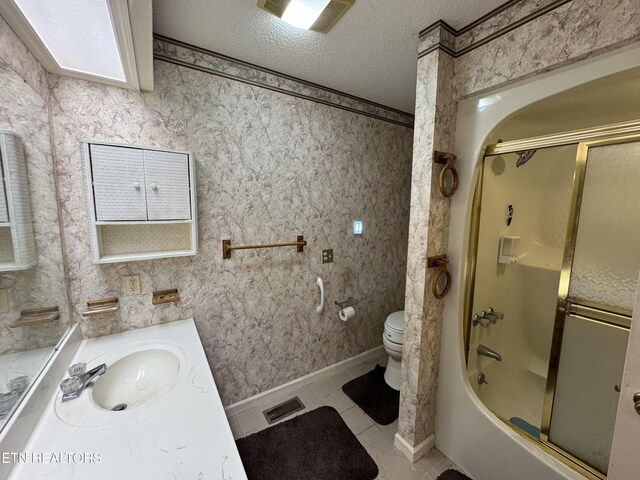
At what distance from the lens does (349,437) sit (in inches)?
67.2

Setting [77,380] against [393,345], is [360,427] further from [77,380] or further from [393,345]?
[77,380]

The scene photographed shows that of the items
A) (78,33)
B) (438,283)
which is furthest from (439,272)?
(78,33)

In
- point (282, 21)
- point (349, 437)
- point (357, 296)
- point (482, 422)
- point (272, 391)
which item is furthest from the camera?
point (357, 296)

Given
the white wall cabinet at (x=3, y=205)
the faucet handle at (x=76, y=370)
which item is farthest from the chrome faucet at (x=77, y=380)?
the white wall cabinet at (x=3, y=205)

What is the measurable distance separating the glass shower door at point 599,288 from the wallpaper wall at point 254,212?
1339 millimetres

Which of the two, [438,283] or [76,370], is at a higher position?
[438,283]

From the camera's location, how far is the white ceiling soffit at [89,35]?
2.66 feet

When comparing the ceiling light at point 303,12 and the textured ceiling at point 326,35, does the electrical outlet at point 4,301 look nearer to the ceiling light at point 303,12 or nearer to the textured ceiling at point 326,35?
the textured ceiling at point 326,35

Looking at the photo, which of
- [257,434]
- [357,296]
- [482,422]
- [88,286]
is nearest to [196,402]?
[88,286]

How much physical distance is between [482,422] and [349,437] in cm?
82

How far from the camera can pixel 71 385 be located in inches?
→ 38.3

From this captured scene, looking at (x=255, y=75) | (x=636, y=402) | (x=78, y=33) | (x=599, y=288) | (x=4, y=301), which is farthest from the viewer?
(x=255, y=75)

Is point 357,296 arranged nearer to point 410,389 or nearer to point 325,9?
point 410,389

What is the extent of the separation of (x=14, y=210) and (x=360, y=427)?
2181 millimetres
